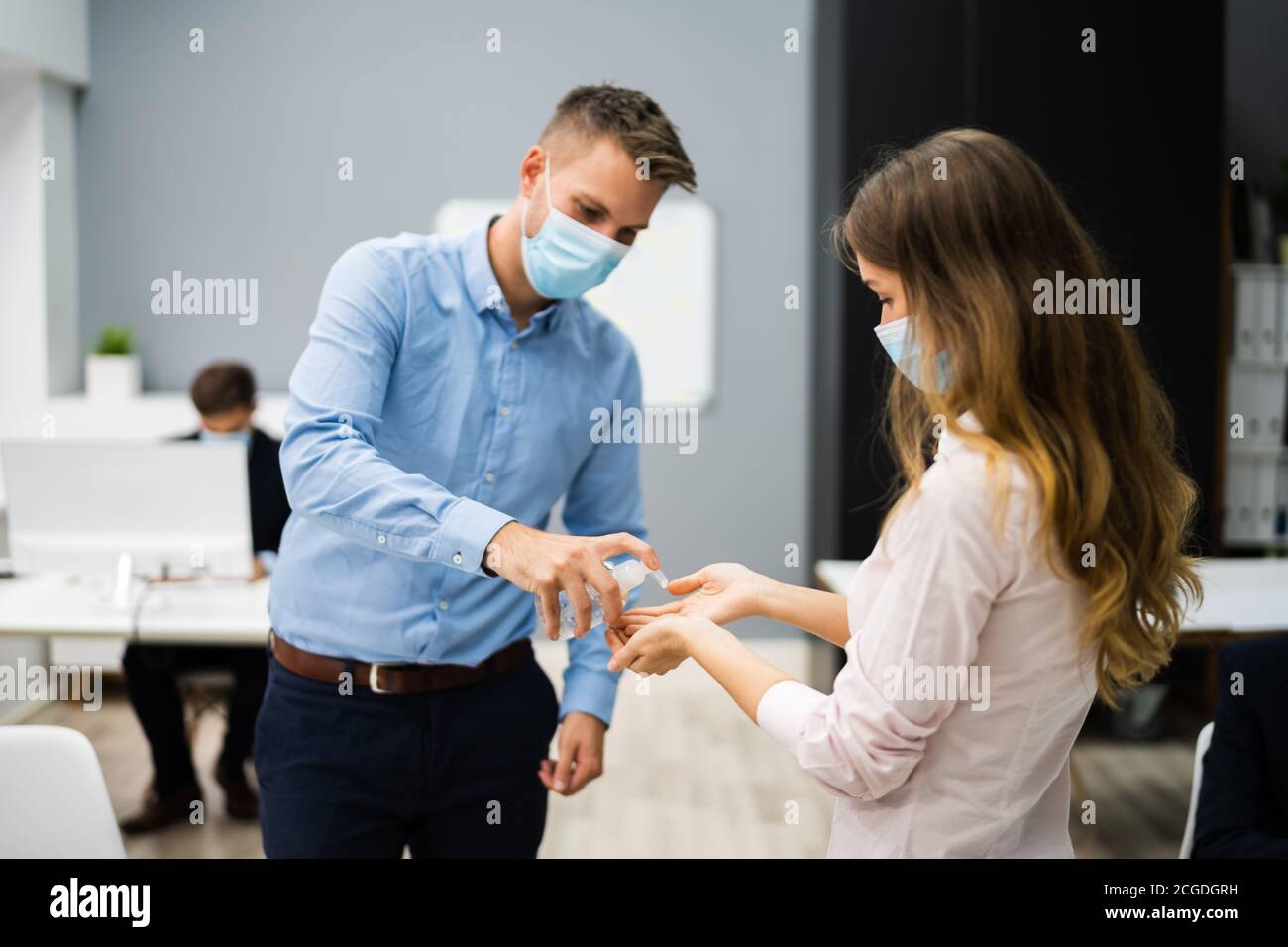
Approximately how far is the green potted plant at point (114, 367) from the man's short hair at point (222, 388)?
248 mm

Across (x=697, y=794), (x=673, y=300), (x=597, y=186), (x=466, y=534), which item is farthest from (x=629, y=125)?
(x=673, y=300)

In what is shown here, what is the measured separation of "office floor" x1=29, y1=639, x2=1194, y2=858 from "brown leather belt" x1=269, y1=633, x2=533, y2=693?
4.60 feet

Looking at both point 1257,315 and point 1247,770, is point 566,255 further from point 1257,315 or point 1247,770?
point 1257,315

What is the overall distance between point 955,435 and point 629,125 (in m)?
0.60

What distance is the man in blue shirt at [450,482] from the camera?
4.24 ft

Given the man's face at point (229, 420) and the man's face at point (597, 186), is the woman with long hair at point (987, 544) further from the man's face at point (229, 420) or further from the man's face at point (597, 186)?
the man's face at point (229, 420)

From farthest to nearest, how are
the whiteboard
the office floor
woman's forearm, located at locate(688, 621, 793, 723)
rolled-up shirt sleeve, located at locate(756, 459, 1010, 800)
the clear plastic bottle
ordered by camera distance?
the whiteboard
the office floor
the clear plastic bottle
woman's forearm, located at locate(688, 621, 793, 723)
rolled-up shirt sleeve, located at locate(756, 459, 1010, 800)

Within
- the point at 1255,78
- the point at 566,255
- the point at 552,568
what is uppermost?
the point at 1255,78

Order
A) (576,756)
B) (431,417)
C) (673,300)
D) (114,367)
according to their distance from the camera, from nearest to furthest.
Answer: (431,417) < (576,756) < (114,367) < (673,300)

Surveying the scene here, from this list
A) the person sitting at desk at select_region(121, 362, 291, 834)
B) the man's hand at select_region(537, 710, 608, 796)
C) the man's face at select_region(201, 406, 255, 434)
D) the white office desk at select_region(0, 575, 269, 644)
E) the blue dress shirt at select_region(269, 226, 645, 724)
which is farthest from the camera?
the man's face at select_region(201, 406, 255, 434)

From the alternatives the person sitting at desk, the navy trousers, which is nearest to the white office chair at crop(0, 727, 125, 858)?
the navy trousers

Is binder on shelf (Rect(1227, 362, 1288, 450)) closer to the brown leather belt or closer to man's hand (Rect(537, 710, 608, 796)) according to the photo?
man's hand (Rect(537, 710, 608, 796))

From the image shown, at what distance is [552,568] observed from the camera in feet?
3.50

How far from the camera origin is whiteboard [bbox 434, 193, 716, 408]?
4180mm
